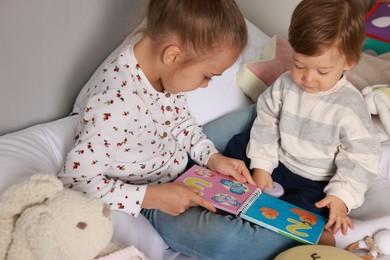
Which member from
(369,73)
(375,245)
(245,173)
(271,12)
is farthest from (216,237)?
(271,12)

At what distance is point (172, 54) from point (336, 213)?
485mm

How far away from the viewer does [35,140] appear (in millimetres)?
1075

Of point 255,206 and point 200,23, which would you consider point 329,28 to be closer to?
point 200,23

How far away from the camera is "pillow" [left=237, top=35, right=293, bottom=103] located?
1.44m

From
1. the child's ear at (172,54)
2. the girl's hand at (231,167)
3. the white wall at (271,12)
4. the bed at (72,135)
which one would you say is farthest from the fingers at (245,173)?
the white wall at (271,12)

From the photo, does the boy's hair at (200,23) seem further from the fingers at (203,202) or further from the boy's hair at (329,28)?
the fingers at (203,202)

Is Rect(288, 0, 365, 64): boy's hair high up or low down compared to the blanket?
up

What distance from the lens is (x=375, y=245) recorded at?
40.2 inches

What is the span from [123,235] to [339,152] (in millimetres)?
527

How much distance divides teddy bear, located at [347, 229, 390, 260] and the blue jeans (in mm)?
136

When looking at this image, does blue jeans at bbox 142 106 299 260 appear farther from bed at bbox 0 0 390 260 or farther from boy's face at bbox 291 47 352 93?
boy's face at bbox 291 47 352 93

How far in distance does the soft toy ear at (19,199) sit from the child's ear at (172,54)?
33 cm

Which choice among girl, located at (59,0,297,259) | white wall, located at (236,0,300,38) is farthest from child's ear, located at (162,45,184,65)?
white wall, located at (236,0,300,38)

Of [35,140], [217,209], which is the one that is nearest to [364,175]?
[217,209]
